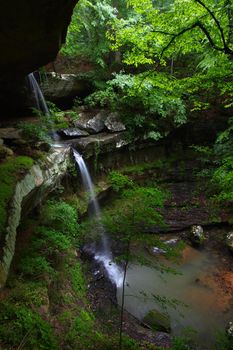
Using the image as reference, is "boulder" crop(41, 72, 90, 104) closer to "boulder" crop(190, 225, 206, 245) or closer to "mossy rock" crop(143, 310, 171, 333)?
"boulder" crop(190, 225, 206, 245)

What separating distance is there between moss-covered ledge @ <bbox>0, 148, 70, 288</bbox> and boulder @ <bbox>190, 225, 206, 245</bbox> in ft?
16.7

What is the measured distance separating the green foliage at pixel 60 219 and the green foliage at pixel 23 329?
7.64 feet

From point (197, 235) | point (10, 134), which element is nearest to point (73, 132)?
point (10, 134)

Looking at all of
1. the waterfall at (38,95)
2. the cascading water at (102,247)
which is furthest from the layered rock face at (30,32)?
the waterfall at (38,95)

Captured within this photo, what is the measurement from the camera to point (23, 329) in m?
3.90

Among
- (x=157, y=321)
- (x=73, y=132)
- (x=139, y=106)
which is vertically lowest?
(x=157, y=321)

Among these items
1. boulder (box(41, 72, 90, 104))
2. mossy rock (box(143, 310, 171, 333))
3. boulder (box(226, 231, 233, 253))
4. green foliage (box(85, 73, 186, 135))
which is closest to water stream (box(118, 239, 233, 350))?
mossy rock (box(143, 310, 171, 333))

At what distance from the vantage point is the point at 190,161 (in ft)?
49.5

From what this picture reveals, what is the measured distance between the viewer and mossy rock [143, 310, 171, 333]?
6133 millimetres

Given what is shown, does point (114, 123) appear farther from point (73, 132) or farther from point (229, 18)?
point (229, 18)

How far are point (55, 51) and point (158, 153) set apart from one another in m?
9.86

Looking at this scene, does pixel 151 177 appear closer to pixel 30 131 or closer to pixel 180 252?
pixel 180 252

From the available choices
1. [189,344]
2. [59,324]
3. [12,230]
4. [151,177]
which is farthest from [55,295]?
[151,177]

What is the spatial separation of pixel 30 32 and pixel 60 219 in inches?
153
